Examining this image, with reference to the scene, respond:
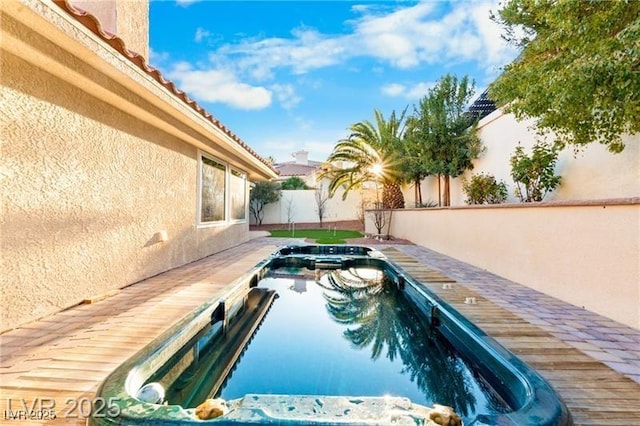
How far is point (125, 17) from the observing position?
25.1ft

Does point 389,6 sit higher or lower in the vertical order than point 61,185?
higher

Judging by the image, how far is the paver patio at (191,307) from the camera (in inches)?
100

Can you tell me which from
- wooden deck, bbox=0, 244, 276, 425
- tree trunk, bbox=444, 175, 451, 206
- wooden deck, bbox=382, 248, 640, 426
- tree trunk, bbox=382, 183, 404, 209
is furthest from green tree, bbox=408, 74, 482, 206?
wooden deck, bbox=0, 244, 276, 425

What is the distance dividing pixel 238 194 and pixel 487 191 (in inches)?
366

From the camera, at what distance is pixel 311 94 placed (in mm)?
18547

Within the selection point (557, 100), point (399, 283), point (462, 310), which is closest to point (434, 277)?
point (399, 283)

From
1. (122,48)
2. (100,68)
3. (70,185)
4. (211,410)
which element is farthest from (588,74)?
(70,185)

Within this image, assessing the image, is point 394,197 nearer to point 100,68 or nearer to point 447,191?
point 447,191

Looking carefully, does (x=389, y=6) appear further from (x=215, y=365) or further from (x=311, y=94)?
(x=215, y=365)

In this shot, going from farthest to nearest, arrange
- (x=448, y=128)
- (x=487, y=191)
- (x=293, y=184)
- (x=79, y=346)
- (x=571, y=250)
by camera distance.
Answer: (x=293, y=184)
(x=448, y=128)
(x=487, y=191)
(x=571, y=250)
(x=79, y=346)

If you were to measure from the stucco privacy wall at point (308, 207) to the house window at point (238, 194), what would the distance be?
915 centimetres

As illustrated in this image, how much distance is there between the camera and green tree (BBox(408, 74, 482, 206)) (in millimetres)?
12680

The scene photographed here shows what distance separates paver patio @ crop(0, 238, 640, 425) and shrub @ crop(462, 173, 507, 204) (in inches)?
167

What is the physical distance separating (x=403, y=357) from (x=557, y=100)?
4237 mm
